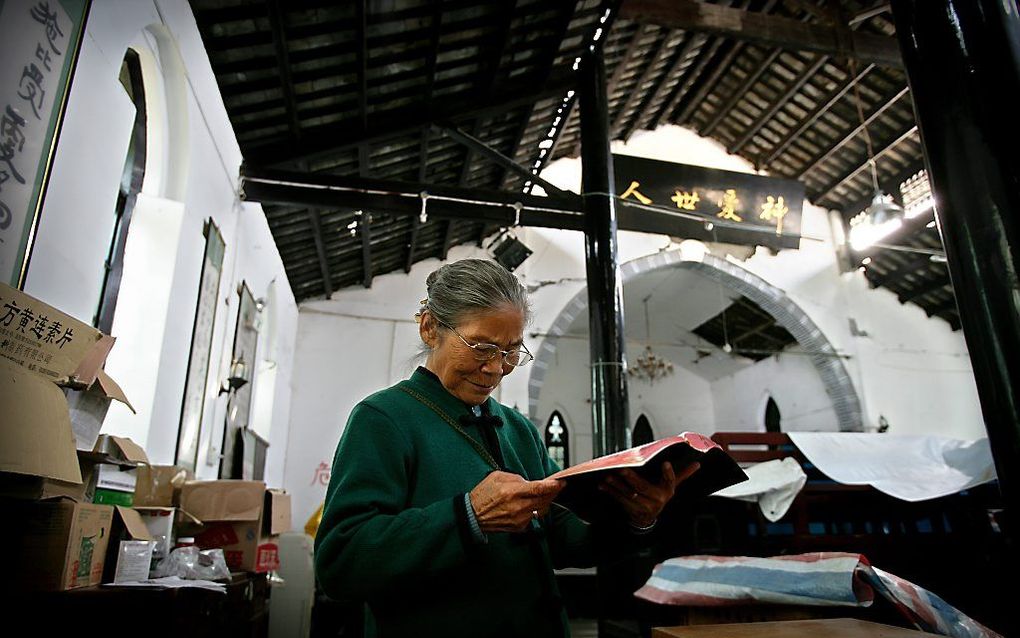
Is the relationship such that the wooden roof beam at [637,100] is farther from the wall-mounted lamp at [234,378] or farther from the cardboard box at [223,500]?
the cardboard box at [223,500]

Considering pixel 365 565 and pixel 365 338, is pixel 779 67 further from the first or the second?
pixel 365 565

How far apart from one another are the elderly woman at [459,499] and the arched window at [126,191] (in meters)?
2.57

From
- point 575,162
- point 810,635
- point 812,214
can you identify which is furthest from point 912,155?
point 810,635

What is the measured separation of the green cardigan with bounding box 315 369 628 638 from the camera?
100cm

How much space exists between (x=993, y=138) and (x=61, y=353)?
113 inches

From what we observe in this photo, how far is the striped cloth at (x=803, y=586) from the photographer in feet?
6.69

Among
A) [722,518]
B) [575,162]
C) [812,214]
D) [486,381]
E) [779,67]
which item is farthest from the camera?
[812,214]

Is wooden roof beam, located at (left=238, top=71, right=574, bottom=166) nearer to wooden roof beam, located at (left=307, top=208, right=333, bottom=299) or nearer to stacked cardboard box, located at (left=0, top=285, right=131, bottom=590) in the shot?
wooden roof beam, located at (left=307, top=208, right=333, bottom=299)

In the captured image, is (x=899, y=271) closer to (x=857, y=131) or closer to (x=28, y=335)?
(x=857, y=131)

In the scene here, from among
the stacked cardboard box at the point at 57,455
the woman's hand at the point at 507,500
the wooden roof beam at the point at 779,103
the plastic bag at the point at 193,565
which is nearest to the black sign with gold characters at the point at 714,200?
the wooden roof beam at the point at 779,103

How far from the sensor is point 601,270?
18.0ft

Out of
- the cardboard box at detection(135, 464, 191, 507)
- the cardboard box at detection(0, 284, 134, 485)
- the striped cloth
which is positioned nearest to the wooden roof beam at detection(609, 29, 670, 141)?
the striped cloth

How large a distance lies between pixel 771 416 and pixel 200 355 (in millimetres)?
11562

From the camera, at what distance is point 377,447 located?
3.66 ft
